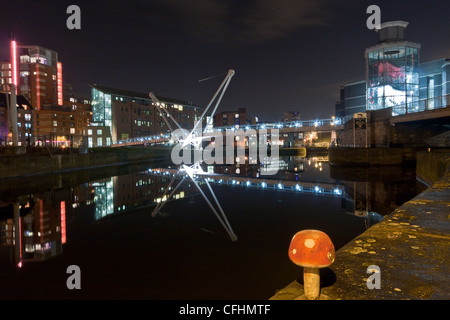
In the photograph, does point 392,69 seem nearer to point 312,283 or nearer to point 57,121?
point 312,283

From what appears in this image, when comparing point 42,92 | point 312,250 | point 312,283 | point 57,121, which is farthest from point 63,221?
point 42,92

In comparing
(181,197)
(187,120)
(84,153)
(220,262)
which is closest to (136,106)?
(187,120)

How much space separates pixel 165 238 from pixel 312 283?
23.9ft

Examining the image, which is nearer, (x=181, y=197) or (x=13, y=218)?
(x=13, y=218)

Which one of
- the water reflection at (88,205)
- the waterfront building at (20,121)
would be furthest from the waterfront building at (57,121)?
the water reflection at (88,205)

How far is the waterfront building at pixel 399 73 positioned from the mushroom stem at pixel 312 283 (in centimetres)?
5705

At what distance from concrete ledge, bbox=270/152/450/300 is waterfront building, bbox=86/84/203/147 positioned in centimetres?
10053

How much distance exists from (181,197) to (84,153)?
977 inches

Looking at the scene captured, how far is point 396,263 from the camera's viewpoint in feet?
15.1

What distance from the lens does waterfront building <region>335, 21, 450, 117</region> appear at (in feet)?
176

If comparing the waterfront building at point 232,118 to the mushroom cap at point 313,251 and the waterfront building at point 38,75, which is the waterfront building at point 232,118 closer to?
the waterfront building at point 38,75

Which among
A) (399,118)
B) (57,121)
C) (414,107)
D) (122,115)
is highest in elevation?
(122,115)
